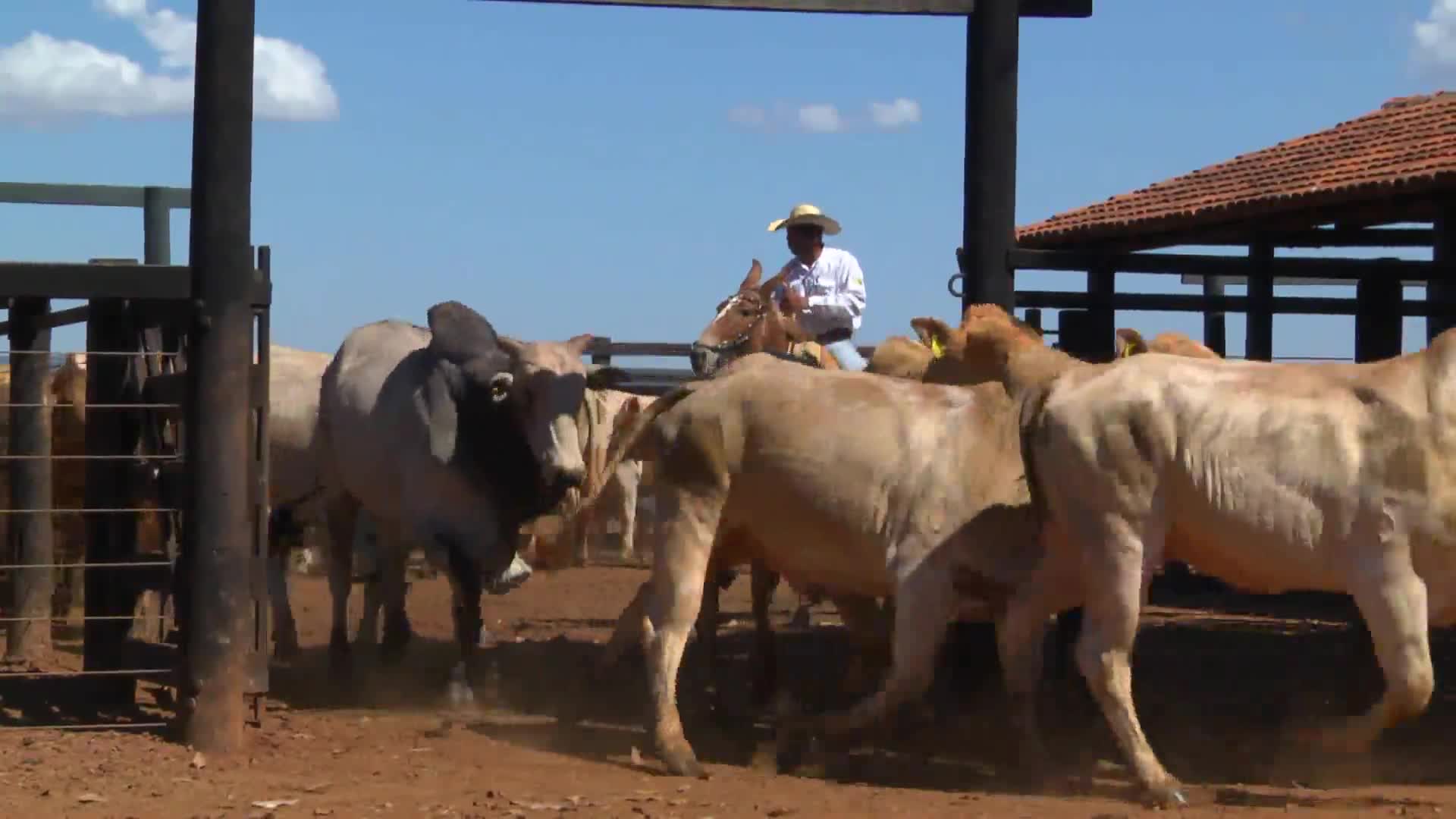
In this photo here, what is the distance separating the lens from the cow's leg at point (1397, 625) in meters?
6.45

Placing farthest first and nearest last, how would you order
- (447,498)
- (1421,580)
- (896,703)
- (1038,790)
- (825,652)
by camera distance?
1. (825,652)
2. (447,498)
3. (896,703)
4. (1038,790)
5. (1421,580)

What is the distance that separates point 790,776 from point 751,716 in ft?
4.49

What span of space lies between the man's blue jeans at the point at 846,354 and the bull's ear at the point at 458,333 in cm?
210

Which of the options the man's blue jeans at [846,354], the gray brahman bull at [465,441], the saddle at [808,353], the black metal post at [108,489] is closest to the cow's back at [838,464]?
the gray brahman bull at [465,441]

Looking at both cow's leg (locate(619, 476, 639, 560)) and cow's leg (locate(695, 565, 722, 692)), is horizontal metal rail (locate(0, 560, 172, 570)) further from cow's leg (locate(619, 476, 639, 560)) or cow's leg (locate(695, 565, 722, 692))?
cow's leg (locate(619, 476, 639, 560))

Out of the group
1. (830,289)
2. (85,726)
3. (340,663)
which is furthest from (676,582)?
(830,289)

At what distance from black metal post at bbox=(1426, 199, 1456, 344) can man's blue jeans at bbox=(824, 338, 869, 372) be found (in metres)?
3.16

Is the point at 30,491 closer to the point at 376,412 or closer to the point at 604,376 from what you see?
the point at 376,412

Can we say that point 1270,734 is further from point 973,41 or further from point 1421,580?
point 973,41

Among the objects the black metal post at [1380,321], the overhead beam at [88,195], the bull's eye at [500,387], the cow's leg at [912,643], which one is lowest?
the cow's leg at [912,643]

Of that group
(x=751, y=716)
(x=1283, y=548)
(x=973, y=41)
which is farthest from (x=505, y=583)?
(x=1283, y=548)

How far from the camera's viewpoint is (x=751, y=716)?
28.6 ft

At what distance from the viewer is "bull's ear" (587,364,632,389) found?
10242mm

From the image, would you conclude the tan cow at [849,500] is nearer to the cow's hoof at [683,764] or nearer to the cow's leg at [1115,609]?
the cow's hoof at [683,764]
